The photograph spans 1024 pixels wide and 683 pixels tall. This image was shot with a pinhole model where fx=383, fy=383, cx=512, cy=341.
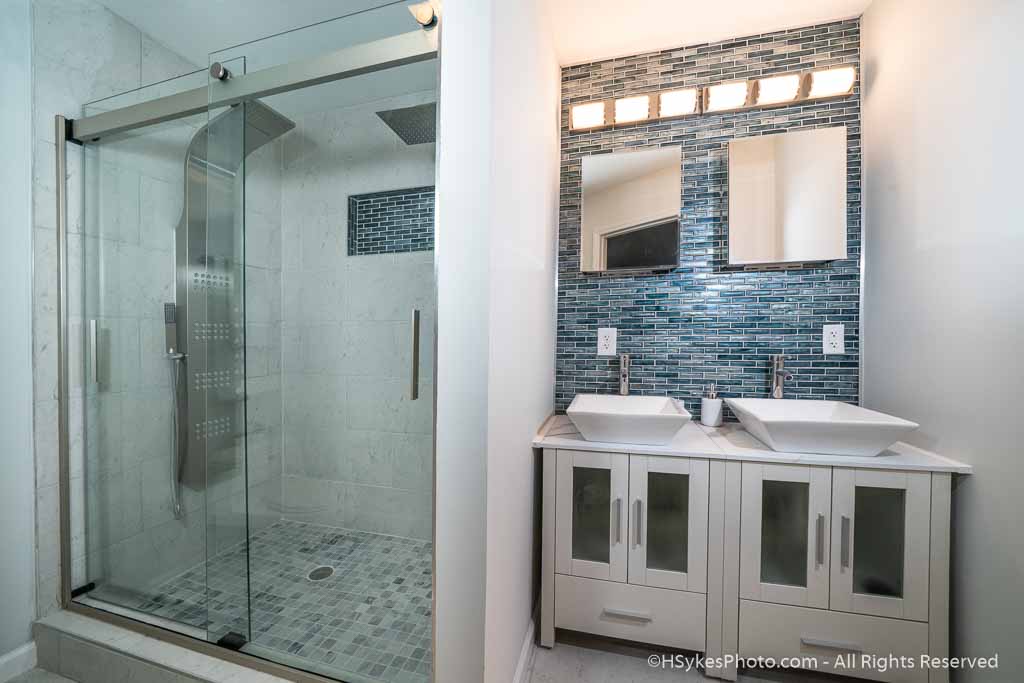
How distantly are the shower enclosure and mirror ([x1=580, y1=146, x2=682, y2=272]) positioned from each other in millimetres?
974

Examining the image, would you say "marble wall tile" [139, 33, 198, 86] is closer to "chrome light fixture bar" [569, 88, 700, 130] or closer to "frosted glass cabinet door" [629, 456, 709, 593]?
"chrome light fixture bar" [569, 88, 700, 130]

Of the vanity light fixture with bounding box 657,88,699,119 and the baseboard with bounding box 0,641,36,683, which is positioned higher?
the vanity light fixture with bounding box 657,88,699,119

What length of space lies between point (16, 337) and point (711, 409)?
2.75 m

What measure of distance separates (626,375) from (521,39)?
146cm

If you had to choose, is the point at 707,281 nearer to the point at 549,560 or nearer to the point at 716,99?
the point at 716,99

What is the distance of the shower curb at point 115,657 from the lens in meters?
1.20

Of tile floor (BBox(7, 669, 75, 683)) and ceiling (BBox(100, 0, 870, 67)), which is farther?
ceiling (BBox(100, 0, 870, 67))

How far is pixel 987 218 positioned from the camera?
1.18 m

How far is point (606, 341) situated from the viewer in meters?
2.01

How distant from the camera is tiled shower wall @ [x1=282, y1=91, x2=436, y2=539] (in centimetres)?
150

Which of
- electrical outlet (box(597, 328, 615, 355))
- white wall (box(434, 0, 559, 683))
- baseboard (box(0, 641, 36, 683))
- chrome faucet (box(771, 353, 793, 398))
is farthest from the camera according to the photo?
electrical outlet (box(597, 328, 615, 355))

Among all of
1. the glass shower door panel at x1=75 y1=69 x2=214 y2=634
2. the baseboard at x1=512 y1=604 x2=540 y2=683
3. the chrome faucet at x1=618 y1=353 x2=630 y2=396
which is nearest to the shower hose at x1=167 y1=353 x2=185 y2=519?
the glass shower door panel at x1=75 y1=69 x2=214 y2=634

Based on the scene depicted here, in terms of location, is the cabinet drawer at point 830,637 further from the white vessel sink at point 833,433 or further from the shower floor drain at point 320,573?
the shower floor drain at point 320,573

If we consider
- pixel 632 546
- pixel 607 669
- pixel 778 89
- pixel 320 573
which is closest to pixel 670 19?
pixel 778 89
